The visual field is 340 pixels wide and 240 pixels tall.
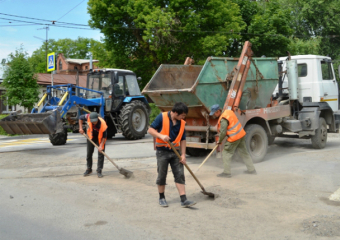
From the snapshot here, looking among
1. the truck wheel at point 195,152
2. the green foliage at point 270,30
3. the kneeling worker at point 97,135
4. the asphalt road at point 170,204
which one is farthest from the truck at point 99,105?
the green foliage at point 270,30

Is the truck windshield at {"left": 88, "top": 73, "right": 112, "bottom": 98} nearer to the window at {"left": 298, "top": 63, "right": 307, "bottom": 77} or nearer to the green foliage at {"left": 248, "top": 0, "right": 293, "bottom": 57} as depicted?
the window at {"left": 298, "top": 63, "right": 307, "bottom": 77}

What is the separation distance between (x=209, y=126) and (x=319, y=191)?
2879 millimetres

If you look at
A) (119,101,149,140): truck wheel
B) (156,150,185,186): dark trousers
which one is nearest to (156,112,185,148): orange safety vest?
(156,150,185,186): dark trousers

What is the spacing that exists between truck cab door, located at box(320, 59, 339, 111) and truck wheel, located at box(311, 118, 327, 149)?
608 millimetres

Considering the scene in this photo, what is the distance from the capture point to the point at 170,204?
213 inches

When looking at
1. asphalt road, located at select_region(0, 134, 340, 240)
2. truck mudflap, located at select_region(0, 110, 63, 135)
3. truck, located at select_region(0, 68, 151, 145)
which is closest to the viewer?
asphalt road, located at select_region(0, 134, 340, 240)

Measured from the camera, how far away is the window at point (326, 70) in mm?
10828

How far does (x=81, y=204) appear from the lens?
17.7ft

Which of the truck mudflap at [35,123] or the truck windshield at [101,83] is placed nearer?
the truck mudflap at [35,123]

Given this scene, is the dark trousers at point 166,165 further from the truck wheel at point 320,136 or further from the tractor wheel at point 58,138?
the tractor wheel at point 58,138

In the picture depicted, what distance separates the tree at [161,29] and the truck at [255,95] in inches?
359

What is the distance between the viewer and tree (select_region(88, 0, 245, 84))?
18.7 metres

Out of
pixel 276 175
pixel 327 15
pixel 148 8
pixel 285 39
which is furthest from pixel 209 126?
pixel 327 15

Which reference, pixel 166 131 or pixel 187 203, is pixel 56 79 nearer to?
pixel 166 131
